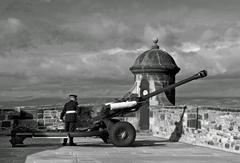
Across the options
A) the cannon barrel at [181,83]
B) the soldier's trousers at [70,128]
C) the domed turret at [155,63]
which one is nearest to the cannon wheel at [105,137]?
the soldier's trousers at [70,128]

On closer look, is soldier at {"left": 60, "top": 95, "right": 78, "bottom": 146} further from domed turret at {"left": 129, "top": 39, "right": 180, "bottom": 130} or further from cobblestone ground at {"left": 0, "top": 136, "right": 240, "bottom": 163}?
domed turret at {"left": 129, "top": 39, "right": 180, "bottom": 130}

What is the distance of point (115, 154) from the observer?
1004cm

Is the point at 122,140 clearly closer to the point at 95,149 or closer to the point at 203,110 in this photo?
the point at 95,149

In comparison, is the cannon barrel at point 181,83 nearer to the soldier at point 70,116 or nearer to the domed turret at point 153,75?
the soldier at point 70,116

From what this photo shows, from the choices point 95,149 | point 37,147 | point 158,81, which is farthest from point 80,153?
point 158,81

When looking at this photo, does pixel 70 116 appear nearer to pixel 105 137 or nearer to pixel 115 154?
pixel 105 137

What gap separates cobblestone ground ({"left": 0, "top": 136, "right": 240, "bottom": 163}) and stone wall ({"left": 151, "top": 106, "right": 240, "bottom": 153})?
354 millimetres

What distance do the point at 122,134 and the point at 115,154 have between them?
1.62m

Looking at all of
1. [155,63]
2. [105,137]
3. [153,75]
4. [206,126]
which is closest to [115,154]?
[105,137]

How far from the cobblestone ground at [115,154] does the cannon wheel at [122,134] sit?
0.79ft

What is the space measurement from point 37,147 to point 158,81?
6.52 m

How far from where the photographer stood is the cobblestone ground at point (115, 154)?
29.4 feet

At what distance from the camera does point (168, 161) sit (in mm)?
8859

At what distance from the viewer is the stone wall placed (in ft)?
35.3
